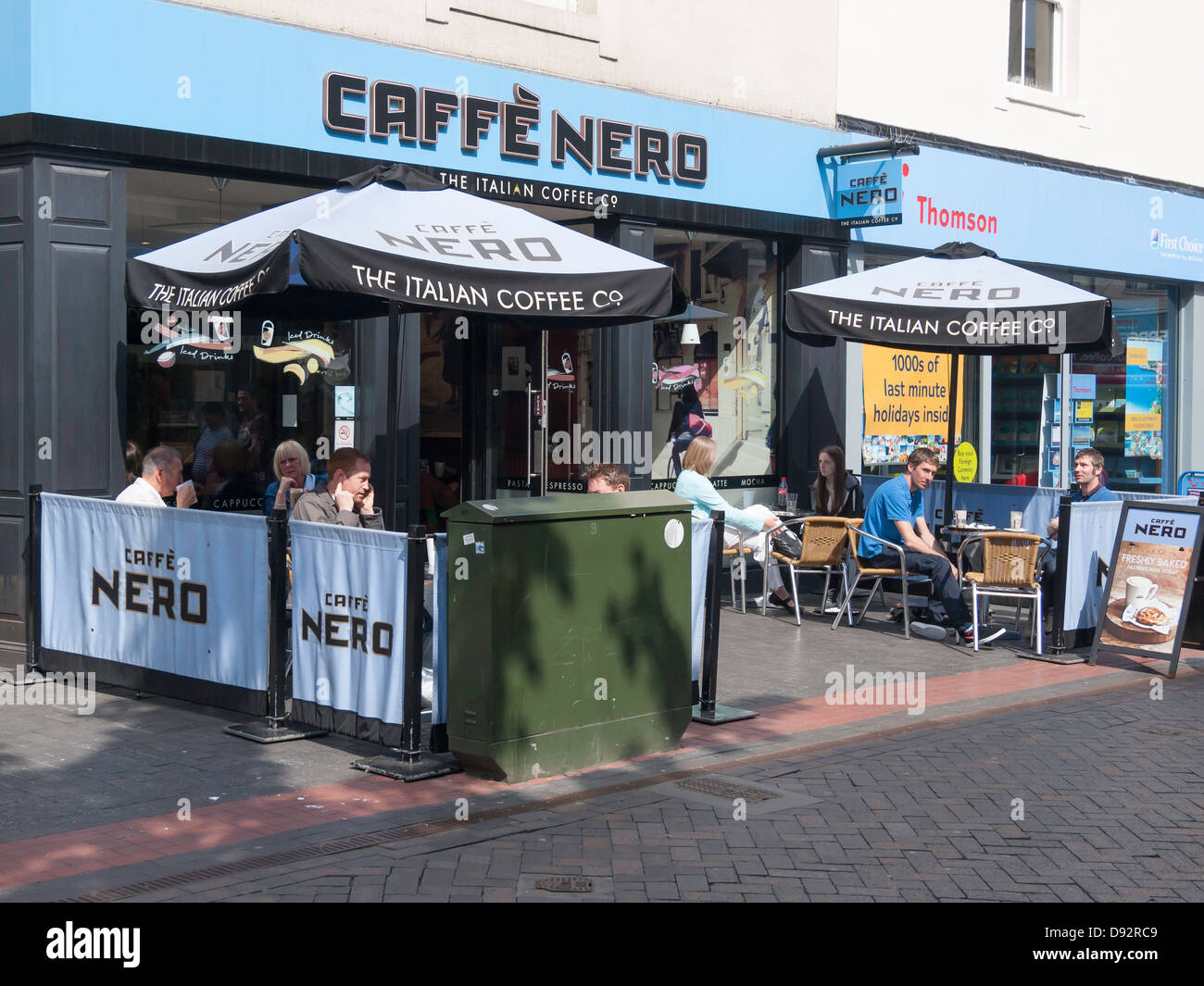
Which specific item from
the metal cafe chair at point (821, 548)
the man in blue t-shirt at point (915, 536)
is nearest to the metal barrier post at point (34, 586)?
the metal cafe chair at point (821, 548)

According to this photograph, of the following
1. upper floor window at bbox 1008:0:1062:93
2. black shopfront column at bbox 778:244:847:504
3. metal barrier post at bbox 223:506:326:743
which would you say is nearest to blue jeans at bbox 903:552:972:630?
black shopfront column at bbox 778:244:847:504

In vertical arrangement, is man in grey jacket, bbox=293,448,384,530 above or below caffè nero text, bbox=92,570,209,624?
above

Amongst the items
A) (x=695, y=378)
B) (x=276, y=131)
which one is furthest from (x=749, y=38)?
(x=276, y=131)

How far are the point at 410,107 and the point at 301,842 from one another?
701 centimetres

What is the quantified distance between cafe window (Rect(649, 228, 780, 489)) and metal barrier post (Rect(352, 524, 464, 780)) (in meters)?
6.66

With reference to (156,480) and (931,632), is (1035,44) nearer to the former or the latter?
(931,632)

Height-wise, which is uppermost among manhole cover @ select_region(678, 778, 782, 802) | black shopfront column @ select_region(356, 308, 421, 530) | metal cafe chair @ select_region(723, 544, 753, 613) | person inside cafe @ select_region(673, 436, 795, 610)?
black shopfront column @ select_region(356, 308, 421, 530)

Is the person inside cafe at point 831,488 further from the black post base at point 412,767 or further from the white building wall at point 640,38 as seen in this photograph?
the black post base at point 412,767

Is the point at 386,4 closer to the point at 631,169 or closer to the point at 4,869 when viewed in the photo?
the point at 631,169

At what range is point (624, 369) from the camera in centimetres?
1288

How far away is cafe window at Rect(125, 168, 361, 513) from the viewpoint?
1007cm

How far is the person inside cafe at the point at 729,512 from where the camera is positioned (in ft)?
37.4

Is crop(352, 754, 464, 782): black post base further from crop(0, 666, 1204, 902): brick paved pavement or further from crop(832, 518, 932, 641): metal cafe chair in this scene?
crop(832, 518, 932, 641): metal cafe chair

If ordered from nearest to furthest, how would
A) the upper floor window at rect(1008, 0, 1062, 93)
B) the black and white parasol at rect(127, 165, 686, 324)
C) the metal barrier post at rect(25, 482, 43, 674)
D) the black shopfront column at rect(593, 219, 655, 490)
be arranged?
the black and white parasol at rect(127, 165, 686, 324) < the metal barrier post at rect(25, 482, 43, 674) < the black shopfront column at rect(593, 219, 655, 490) < the upper floor window at rect(1008, 0, 1062, 93)
